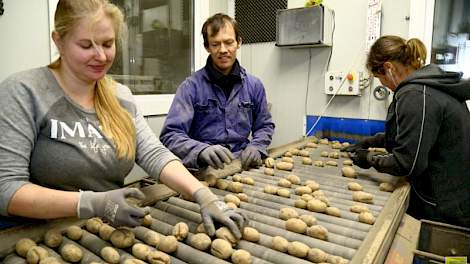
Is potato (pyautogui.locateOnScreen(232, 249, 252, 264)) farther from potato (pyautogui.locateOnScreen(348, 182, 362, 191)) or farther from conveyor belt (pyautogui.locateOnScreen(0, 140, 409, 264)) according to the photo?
potato (pyautogui.locateOnScreen(348, 182, 362, 191))

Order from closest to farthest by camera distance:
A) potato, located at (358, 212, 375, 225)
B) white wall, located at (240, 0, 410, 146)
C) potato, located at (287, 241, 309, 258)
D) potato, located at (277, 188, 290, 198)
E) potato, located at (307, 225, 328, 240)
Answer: potato, located at (287, 241, 309, 258) < potato, located at (307, 225, 328, 240) < potato, located at (358, 212, 375, 225) < potato, located at (277, 188, 290, 198) < white wall, located at (240, 0, 410, 146)

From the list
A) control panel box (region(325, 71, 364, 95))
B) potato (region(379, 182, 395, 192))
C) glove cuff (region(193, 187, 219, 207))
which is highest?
control panel box (region(325, 71, 364, 95))

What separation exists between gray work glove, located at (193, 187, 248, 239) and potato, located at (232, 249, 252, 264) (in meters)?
0.09

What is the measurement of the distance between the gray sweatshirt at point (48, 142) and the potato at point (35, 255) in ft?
0.53

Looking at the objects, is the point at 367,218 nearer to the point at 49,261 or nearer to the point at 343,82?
the point at 49,261

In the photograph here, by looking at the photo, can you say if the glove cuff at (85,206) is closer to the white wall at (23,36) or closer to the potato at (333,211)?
the potato at (333,211)

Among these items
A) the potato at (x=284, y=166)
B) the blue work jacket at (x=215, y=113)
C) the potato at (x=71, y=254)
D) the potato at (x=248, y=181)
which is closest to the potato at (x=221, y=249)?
the potato at (x=71, y=254)

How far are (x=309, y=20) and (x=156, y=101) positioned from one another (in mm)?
1360

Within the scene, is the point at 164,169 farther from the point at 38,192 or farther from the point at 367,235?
the point at 367,235

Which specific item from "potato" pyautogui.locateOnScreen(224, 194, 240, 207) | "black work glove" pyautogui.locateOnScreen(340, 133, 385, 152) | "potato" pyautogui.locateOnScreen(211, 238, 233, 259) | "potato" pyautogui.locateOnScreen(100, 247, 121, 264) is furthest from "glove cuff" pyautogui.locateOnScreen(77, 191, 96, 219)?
"black work glove" pyautogui.locateOnScreen(340, 133, 385, 152)

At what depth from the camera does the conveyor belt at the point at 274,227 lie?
85cm

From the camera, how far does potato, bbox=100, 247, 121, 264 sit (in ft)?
2.66

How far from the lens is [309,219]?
1.04m

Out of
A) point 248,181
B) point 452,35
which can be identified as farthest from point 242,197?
point 452,35
